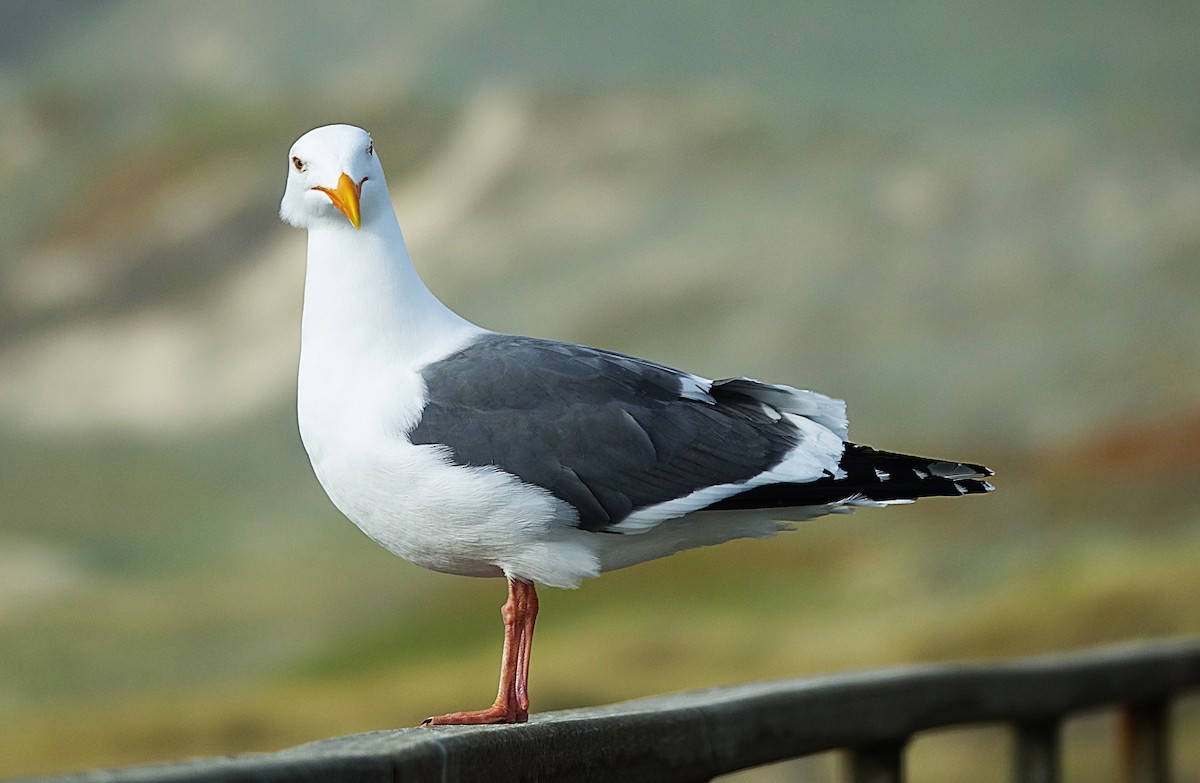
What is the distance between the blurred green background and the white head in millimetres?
2508

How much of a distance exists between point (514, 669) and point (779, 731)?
0.25m

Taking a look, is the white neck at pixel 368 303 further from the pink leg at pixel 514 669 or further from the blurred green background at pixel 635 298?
the blurred green background at pixel 635 298

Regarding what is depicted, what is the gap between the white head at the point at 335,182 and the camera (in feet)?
3.82

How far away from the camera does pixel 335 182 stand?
3.81 ft

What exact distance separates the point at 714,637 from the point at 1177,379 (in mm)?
1533

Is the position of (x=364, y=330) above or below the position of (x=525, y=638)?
above

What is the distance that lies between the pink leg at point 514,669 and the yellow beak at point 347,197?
13.5 inches

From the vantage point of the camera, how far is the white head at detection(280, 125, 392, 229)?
3.82ft

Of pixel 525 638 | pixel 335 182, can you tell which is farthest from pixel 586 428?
pixel 335 182

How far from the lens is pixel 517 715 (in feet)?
3.58

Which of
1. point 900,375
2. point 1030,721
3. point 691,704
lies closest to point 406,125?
point 900,375

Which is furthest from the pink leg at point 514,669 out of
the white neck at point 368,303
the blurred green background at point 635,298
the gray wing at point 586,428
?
the blurred green background at point 635,298

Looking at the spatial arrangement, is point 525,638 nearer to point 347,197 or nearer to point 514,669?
point 514,669

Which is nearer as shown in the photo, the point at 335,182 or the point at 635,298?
the point at 335,182
